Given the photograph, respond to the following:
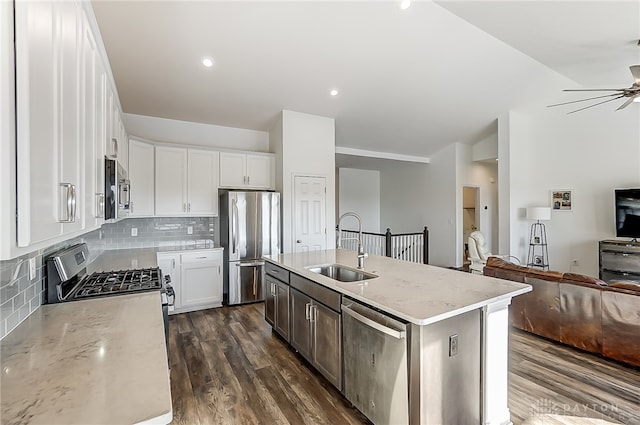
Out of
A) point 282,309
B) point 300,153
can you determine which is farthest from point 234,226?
point 282,309

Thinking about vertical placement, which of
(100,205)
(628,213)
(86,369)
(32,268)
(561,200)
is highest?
(561,200)

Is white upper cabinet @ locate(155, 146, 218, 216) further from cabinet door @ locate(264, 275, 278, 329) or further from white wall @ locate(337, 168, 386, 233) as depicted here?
white wall @ locate(337, 168, 386, 233)

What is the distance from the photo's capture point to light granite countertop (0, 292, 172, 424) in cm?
84

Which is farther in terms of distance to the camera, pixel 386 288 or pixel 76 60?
pixel 386 288

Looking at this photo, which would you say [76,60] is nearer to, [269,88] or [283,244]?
[269,88]

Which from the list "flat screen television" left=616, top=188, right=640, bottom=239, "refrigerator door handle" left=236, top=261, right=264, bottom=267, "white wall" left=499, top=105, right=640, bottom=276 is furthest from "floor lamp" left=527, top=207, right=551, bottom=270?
"refrigerator door handle" left=236, top=261, right=264, bottom=267

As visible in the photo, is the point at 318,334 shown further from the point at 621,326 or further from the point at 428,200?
the point at 428,200

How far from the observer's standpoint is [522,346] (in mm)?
3133

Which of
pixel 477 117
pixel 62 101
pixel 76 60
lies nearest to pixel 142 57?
pixel 76 60

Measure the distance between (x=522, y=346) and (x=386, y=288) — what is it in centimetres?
215

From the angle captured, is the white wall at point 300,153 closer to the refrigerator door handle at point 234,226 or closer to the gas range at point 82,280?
the refrigerator door handle at point 234,226

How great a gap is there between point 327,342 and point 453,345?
983 mm

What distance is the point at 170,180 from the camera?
4.52m

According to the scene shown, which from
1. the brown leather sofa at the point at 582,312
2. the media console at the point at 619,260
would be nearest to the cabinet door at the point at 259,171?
the brown leather sofa at the point at 582,312
